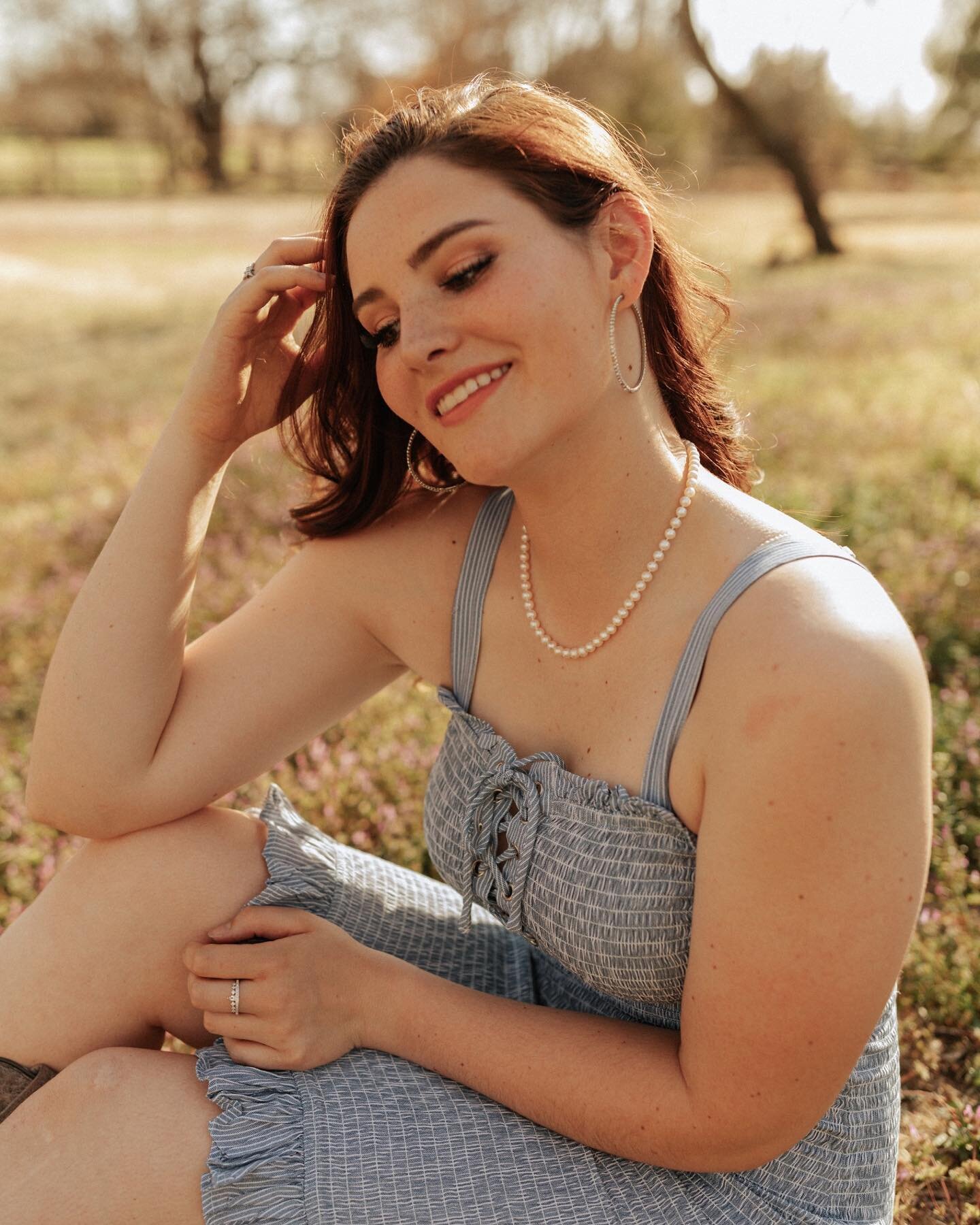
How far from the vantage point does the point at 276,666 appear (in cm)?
245

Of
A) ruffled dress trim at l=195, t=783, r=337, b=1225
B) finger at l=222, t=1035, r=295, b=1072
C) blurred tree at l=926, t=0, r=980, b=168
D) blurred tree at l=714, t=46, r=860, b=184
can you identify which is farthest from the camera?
blurred tree at l=926, t=0, r=980, b=168

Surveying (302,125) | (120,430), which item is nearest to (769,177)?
(302,125)

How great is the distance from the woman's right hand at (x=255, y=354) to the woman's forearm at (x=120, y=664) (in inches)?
4.0

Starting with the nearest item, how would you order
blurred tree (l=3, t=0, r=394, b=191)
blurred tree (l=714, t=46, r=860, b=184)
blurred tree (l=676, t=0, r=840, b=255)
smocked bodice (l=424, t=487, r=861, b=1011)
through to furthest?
smocked bodice (l=424, t=487, r=861, b=1011)
blurred tree (l=676, t=0, r=840, b=255)
blurred tree (l=714, t=46, r=860, b=184)
blurred tree (l=3, t=0, r=394, b=191)

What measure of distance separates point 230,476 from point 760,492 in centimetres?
278

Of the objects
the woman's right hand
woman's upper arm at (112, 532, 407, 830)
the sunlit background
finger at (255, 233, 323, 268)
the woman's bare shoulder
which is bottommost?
the sunlit background

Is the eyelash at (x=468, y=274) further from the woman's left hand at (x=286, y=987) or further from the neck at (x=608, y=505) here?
the woman's left hand at (x=286, y=987)

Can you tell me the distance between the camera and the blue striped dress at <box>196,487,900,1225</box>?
1.79m

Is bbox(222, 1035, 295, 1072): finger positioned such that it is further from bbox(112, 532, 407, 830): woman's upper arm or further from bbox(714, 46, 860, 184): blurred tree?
bbox(714, 46, 860, 184): blurred tree

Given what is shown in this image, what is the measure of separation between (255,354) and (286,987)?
128 centimetres

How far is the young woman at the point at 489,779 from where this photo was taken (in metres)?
1.69

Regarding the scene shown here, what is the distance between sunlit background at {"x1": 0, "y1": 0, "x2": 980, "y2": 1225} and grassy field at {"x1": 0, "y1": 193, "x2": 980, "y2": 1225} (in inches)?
0.6

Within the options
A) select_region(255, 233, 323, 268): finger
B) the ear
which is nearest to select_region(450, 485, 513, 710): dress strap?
the ear

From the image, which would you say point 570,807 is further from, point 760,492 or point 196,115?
point 196,115
